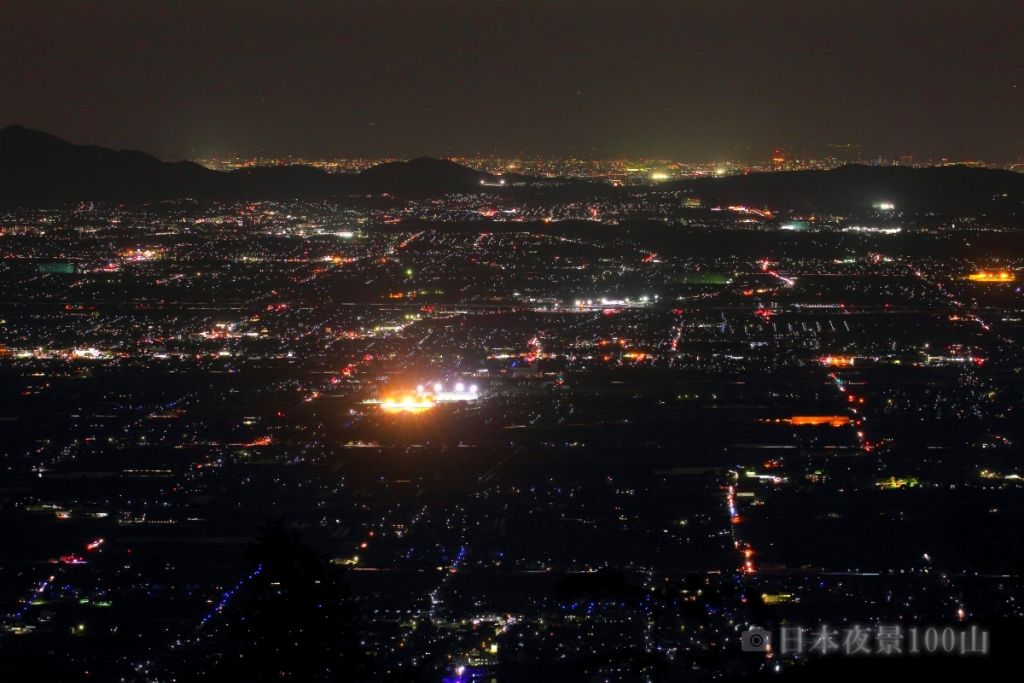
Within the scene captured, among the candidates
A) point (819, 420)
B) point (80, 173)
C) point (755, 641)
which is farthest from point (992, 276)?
point (80, 173)

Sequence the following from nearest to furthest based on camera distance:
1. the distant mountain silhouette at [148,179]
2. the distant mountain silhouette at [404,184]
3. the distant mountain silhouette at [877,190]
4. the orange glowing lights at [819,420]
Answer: the orange glowing lights at [819,420] < the distant mountain silhouette at [877,190] < the distant mountain silhouette at [404,184] < the distant mountain silhouette at [148,179]

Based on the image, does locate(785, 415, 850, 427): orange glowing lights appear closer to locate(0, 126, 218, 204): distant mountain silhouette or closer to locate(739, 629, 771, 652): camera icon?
locate(739, 629, 771, 652): camera icon

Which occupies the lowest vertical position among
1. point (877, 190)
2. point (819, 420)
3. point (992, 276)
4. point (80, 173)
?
point (819, 420)

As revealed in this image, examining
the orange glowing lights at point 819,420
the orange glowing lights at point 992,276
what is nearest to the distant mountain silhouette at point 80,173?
the orange glowing lights at point 992,276

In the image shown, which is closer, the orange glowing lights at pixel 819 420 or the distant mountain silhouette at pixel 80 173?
the orange glowing lights at pixel 819 420

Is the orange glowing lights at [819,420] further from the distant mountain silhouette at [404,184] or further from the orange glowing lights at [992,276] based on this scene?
the distant mountain silhouette at [404,184]

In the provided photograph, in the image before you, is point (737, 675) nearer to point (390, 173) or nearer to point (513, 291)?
point (513, 291)

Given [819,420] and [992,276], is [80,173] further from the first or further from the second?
[819,420]
